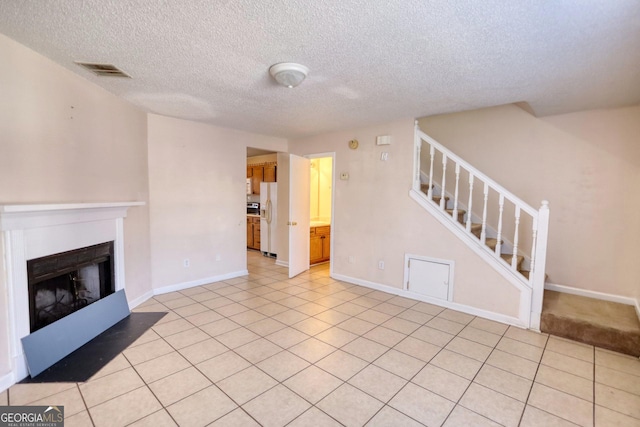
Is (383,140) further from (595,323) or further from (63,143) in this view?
(63,143)

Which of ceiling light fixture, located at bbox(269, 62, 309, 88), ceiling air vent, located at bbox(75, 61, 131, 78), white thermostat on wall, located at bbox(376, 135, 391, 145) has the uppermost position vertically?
ceiling air vent, located at bbox(75, 61, 131, 78)

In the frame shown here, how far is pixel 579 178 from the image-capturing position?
3.48 metres

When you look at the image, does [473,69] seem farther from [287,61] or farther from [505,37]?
[287,61]

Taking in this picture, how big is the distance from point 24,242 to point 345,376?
2618 mm

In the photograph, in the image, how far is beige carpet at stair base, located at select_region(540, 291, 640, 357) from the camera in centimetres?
262

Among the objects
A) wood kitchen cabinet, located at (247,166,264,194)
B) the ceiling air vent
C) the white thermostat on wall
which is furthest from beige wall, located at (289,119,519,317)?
the ceiling air vent

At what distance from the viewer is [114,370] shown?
226 centimetres

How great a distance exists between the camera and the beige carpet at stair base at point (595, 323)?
2.62m

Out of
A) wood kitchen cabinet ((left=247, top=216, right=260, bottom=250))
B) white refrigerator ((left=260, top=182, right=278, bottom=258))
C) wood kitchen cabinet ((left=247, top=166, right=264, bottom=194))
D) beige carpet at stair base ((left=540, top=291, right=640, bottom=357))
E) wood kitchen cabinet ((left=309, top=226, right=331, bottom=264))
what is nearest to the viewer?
beige carpet at stair base ((left=540, top=291, right=640, bottom=357))

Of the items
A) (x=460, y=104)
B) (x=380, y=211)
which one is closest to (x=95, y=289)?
(x=380, y=211)

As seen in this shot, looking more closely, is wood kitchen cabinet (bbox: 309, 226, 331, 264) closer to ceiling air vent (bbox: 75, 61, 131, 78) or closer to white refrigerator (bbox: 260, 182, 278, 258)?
white refrigerator (bbox: 260, 182, 278, 258)

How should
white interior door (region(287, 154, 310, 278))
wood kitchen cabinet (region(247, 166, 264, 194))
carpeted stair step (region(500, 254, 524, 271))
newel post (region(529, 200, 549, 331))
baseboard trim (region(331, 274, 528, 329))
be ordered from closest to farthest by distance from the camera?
newel post (region(529, 200, 549, 331))
baseboard trim (region(331, 274, 528, 329))
carpeted stair step (region(500, 254, 524, 271))
white interior door (region(287, 154, 310, 278))
wood kitchen cabinet (region(247, 166, 264, 194))

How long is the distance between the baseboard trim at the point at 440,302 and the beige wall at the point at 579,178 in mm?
1142

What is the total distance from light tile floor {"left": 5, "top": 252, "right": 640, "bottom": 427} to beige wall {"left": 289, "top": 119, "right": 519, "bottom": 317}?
1.59ft
